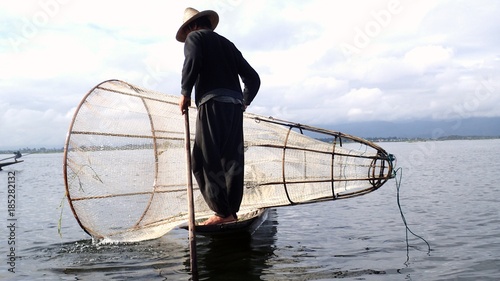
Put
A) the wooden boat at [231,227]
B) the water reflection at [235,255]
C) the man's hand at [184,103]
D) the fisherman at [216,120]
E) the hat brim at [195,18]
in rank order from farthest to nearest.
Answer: the wooden boat at [231,227] < the water reflection at [235,255] < the hat brim at [195,18] < the fisherman at [216,120] < the man's hand at [184,103]

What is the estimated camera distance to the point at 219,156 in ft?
16.9

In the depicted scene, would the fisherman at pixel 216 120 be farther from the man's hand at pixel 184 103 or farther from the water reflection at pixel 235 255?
the water reflection at pixel 235 255

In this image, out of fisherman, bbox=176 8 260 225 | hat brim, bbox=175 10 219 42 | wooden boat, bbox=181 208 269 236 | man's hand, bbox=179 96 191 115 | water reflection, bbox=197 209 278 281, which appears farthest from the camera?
wooden boat, bbox=181 208 269 236

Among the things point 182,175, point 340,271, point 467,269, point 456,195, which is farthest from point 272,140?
point 456,195

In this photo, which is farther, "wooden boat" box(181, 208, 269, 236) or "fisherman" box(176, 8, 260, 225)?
"wooden boat" box(181, 208, 269, 236)

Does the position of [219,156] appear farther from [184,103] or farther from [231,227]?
[231,227]

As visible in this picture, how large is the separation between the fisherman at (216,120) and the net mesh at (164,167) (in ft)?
3.48

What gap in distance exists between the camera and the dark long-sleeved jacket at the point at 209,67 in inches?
196

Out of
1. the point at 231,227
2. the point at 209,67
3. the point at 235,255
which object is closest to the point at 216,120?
the point at 209,67

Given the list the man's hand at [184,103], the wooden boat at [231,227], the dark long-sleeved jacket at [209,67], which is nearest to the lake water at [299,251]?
the wooden boat at [231,227]

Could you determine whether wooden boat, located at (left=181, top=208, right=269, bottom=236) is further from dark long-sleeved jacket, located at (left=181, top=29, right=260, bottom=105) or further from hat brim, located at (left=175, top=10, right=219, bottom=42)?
hat brim, located at (left=175, top=10, right=219, bottom=42)

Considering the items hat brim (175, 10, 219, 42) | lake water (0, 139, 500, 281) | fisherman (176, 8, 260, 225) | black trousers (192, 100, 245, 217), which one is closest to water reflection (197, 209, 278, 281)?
lake water (0, 139, 500, 281)

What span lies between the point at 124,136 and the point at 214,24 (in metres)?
2.32

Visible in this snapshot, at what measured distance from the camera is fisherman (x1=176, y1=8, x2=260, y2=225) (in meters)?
5.09
